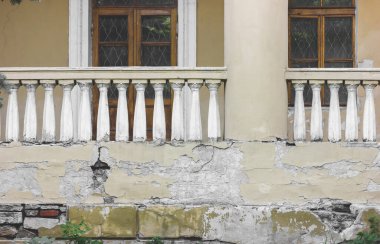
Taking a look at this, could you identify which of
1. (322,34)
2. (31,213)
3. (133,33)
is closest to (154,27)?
(133,33)

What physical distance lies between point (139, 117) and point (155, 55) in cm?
238

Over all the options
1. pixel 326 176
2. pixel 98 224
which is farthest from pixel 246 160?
pixel 98 224

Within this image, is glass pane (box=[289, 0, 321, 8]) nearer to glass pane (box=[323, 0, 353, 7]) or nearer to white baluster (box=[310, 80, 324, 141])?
glass pane (box=[323, 0, 353, 7])

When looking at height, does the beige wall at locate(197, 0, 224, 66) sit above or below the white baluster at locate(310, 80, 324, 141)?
above

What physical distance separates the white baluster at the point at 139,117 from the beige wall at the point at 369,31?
3380 millimetres

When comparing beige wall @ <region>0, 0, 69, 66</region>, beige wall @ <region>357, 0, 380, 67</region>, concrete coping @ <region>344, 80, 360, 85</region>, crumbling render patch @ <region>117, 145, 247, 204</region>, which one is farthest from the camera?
beige wall @ <region>0, 0, 69, 66</region>

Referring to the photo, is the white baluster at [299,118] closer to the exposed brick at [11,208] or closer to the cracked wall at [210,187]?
the cracked wall at [210,187]

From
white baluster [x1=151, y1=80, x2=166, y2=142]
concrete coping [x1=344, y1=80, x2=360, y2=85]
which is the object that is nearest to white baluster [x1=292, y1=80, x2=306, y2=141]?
concrete coping [x1=344, y1=80, x2=360, y2=85]

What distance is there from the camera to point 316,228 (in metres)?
7.67

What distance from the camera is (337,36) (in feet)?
32.8

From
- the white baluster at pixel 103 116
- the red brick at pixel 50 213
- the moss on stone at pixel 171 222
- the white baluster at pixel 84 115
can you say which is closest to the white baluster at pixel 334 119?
the moss on stone at pixel 171 222

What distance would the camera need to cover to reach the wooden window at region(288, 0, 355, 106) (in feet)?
32.6

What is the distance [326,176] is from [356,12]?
10.1 ft

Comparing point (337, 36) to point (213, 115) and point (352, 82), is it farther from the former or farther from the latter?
point (213, 115)
